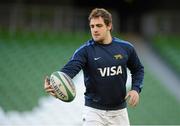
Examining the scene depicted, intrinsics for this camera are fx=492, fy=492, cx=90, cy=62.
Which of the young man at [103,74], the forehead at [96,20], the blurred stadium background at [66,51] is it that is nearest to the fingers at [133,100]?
the young man at [103,74]

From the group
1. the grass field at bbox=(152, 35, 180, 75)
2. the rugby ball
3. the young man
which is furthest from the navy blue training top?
the grass field at bbox=(152, 35, 180, 75)

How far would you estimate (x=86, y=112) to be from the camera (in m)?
5.54

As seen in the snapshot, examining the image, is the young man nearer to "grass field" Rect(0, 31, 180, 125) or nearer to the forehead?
the forehead

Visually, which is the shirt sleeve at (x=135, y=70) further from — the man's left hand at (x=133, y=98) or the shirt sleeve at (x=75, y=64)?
the shirt sleeve at (x=75, y=64)

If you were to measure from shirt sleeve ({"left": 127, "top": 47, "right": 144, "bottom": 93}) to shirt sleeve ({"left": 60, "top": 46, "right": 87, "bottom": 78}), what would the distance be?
0.64 metres

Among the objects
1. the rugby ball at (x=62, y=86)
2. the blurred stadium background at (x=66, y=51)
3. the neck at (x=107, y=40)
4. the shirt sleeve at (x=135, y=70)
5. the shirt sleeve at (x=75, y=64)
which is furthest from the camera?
the blurred stadium background at (x=66, y=51)

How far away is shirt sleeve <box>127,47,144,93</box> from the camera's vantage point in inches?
225

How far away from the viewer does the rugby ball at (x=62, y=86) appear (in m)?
5.09

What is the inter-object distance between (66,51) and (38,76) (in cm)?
146

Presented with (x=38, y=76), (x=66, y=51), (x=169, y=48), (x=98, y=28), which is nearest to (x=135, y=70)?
(x=98, y=28)

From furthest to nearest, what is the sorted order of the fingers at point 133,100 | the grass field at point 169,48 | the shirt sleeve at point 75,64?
the grass field at point 169,48, the fingers at point 133,100, the shirt sleeve at point 75,64

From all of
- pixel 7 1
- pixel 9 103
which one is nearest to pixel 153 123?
pixel 9 103

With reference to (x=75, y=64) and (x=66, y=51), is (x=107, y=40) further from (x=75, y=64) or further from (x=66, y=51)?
(x=66, y=51)

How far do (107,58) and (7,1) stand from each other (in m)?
9.60
